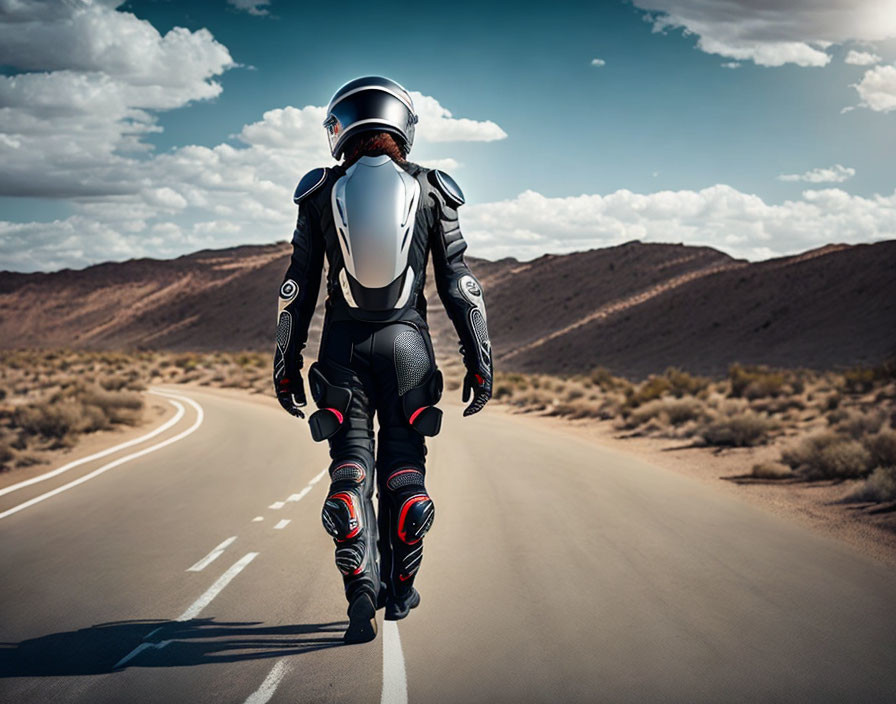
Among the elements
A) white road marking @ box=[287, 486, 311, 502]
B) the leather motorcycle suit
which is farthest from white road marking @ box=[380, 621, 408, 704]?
white road marking @ box=[287, 486, 311, 502]

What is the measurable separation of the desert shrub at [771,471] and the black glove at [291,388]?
9.94 m

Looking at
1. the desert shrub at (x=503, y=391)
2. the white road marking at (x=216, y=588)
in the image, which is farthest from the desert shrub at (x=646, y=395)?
the white road marking at (x=216, y=588)

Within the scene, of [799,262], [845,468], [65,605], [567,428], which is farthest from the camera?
[799,262]

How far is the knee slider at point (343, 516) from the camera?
4457 millimetres

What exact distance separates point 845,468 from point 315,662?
33.5 feet

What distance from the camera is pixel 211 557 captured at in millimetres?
6965

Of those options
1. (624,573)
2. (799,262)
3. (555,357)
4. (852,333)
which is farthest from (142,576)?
(799,262)

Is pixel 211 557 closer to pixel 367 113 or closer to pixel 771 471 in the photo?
pixel 367 113

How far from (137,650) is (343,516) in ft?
4.56

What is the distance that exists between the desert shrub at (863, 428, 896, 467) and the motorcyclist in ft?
30.3

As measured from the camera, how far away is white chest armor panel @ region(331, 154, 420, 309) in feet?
15.4

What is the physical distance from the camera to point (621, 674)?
4.32 m

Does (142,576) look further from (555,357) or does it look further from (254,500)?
(555,357)

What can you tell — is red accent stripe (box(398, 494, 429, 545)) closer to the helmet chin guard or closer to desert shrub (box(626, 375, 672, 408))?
the helmet chin guard
